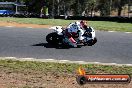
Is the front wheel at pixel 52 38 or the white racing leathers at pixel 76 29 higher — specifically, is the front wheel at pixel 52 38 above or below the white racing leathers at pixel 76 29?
below

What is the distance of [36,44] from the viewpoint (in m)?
17.9

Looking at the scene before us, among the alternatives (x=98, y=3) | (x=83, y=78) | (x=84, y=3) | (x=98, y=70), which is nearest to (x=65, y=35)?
(x=98, y=70)

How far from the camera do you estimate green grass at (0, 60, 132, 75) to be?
448 inches

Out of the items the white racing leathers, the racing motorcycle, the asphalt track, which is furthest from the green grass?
the white racing leathers

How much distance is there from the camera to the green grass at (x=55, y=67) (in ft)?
37.3

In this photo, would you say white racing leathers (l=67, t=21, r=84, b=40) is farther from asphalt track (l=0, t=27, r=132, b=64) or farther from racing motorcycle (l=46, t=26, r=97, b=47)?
asphalt track (l=0, t=27, r=132, b=64)

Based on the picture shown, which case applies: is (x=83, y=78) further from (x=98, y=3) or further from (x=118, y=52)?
(x=98, y=3)

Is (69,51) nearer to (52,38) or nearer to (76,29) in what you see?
(76,29)

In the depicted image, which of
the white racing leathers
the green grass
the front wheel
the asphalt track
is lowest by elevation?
the green grass

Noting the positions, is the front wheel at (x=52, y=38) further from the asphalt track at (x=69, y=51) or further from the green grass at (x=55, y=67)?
the green grass at (x=55, y=67)

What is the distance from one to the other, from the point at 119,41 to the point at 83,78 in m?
13.6

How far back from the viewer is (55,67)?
472 inches

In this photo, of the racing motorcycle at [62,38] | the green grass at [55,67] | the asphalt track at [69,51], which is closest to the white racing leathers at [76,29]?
the racing motorcycle at [62,38]

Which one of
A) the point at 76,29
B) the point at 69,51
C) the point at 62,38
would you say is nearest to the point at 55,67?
the point at 69,51
